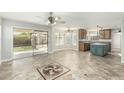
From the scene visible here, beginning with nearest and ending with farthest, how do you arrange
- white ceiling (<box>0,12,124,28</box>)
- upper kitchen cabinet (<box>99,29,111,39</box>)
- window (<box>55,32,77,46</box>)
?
white ceiling (<box>0,12,124,28</box>) → upper kitchen cabinet (<box>99,29,111,39</box>) → window (<box>55,32,77,46</box>)

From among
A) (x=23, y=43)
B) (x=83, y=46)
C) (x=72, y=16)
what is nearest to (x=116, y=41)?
(x=83, y=46)

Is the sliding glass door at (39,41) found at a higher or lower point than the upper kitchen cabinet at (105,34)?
lower

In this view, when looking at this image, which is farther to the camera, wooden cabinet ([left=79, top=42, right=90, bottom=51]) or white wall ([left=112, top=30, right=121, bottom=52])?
wooden cabinet ([left=79, top=42, right=90, bottom=51])

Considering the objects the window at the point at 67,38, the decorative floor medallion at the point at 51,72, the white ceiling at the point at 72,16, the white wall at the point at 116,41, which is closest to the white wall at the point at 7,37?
the white ceiling at the point at 72,16

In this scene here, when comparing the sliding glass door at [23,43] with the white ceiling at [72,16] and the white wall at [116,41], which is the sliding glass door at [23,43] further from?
the white wall at [116,41]

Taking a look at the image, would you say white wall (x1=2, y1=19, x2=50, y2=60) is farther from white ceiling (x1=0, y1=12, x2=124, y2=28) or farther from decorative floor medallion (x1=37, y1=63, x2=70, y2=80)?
decorative floor medallion (x1=37, y1=63, x2=70, y2=80)

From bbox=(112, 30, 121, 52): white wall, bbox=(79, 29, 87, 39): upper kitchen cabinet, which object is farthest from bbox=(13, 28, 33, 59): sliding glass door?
bbox=(112, 30, 121, 52): white wall

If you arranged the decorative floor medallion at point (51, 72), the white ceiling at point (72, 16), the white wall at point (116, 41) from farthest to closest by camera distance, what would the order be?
the white wall at point (116, 41)
the white ceiling at point (72, 16)
the decorative floor medallion at point (51, 72)

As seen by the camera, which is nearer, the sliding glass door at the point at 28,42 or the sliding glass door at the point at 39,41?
the sliding glass door at the point at 28,42
